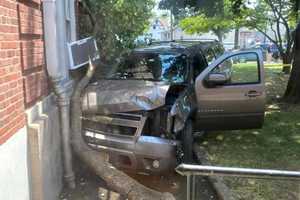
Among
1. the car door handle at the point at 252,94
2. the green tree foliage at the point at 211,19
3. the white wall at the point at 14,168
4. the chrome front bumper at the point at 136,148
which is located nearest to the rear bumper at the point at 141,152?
the chrome front bumper at the point at 136,148

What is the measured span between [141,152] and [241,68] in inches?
99.7

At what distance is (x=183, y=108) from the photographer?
5.41m

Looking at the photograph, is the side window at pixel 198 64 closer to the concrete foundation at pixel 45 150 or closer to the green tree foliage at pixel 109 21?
the green tree foliage at pixel 109 21

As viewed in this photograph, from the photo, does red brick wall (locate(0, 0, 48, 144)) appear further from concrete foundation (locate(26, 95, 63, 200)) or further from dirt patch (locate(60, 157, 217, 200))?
dirt patch (locate(60, 157, 217, 200))

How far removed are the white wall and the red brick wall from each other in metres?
0.09

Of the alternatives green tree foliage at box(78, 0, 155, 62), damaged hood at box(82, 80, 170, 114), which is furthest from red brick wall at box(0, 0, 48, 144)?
green tree foliage at box(78, 0, 155, 62)

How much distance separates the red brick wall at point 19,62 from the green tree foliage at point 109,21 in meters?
2.77

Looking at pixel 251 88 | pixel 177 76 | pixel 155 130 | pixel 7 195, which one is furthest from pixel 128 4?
→ pixel 7 195

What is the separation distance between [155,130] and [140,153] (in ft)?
1.30

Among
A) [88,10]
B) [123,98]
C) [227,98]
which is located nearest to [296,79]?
[227,98]

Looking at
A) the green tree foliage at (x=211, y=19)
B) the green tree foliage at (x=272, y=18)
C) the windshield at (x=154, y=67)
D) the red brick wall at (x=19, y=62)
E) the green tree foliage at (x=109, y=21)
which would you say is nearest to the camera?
the red brick wall at (x=19, y=62)

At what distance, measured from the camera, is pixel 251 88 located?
243 inches

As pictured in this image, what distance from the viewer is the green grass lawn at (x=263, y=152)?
4676 mm

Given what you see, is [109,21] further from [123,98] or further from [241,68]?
[123,98]
